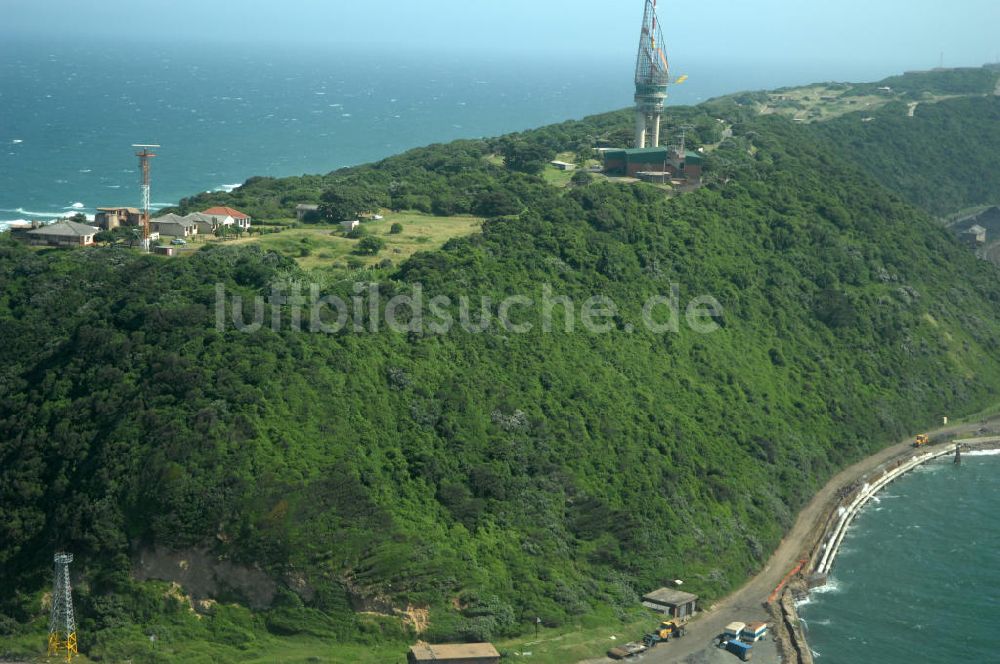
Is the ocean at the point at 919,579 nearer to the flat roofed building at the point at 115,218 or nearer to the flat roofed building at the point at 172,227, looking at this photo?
the flat roofed building at the point at 172,227

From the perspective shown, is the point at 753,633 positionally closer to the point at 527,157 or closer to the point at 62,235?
the point at 62,235

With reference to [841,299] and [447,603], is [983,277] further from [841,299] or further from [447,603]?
[447,603]

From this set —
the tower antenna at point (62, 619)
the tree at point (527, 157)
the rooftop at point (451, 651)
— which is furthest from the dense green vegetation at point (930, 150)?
the tower antenna at point (62, 619)

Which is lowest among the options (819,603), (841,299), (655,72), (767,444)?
(819,603)

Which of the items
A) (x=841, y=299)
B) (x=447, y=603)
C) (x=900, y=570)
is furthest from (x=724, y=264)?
(x=447, y=603)

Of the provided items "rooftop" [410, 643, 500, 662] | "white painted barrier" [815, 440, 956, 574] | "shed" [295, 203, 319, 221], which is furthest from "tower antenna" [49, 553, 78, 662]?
"shed" [295, 203, 319, 221]

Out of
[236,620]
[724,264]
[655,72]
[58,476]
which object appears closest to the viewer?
[236,620]
